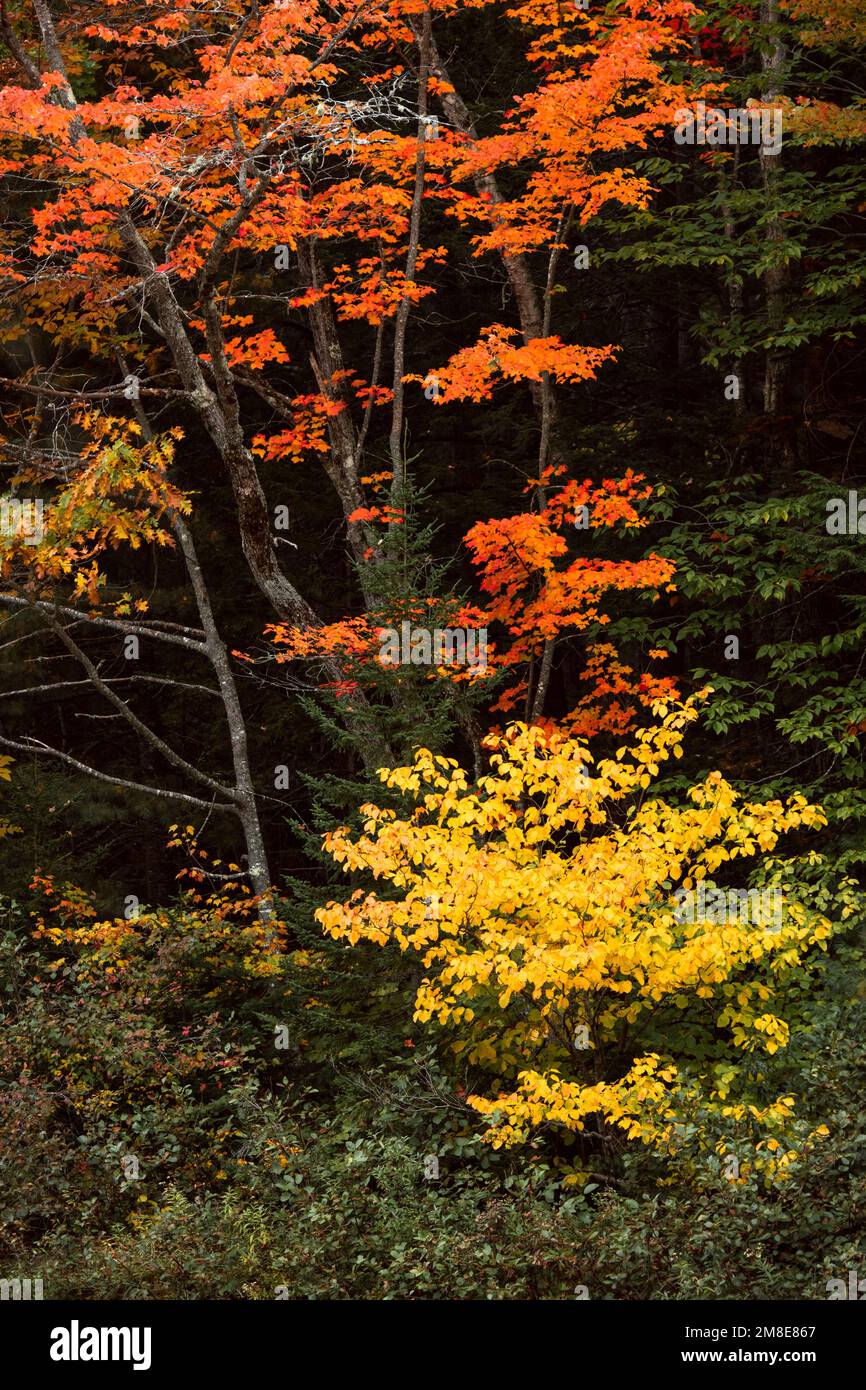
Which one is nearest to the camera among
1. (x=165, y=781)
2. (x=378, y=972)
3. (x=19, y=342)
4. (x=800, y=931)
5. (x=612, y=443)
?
(x=800, y=931)

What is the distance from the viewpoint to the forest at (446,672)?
7.64 metres

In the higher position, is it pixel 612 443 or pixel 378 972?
pixel 612 443

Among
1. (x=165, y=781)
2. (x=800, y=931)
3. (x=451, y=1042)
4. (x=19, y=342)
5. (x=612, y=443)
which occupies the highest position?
(x=19, y=342)

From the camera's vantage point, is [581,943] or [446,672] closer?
[581,943]

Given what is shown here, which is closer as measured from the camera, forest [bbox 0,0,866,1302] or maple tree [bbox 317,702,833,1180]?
forest [bbox 0,0,866,1302]

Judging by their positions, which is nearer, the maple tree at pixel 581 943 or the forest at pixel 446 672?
the forest at pixel 446 672

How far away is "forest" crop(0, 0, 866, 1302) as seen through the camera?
7.64 meters

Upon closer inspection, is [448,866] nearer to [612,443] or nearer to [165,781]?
[612,443]

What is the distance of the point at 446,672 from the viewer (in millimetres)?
11383

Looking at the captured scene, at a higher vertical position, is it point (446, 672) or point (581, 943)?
point (446, 672)
